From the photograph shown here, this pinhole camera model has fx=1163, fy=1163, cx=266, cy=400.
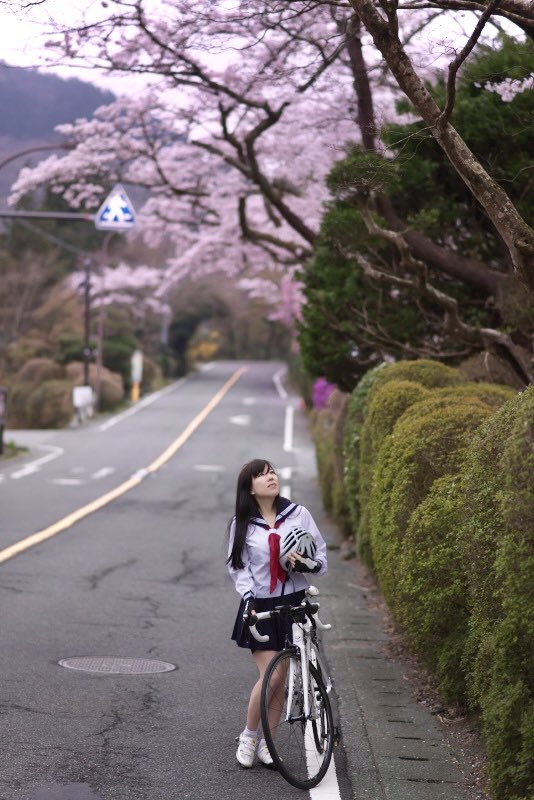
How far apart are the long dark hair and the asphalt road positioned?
3.40 feet

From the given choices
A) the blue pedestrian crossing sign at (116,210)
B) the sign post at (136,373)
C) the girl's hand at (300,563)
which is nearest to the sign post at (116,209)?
the blue pedestrian crossing sign at (116,210)

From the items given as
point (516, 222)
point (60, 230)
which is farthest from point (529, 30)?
point (60, 230)

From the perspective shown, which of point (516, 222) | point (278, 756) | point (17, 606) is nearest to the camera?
point (278, 756)

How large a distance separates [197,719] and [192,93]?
16.2m

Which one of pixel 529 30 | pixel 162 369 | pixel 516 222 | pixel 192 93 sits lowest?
pixel 162 369

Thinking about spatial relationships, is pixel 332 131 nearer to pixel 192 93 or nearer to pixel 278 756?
pixel 192 93

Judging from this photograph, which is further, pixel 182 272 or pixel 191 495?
pixel 182 272

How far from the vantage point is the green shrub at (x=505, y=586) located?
4438 millimetres

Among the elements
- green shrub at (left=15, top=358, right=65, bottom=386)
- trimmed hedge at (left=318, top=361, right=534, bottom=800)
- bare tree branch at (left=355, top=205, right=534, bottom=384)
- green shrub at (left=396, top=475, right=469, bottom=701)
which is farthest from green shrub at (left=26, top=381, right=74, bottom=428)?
green shrub at (left=396, top=475, right=469, bottom=701)

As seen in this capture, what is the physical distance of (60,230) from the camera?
2886 inches

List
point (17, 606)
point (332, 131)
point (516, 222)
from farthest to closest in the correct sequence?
1. point (332, 131)
2. point (17, 606)
3. point (516, 222)

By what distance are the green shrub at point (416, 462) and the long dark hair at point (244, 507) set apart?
5.52ft

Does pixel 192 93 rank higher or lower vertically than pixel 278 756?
higher

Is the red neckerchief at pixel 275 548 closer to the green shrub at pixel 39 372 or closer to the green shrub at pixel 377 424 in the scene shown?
the green shrub at pixel 377 424
